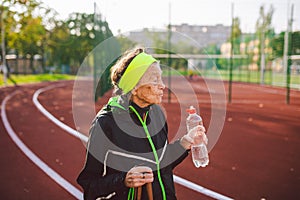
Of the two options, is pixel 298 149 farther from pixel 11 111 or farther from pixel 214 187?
pixel 11 111

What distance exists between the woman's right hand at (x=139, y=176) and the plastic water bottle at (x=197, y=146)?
0.44 m

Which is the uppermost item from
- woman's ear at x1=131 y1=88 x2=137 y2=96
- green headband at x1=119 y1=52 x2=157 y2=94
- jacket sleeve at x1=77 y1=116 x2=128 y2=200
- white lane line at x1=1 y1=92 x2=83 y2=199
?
green headband at x1=119 y1=52 x2=157 y2=94

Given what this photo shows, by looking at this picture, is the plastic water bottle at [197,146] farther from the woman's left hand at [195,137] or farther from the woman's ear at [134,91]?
the woman's ear at [134,91]

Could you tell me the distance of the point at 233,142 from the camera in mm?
7133

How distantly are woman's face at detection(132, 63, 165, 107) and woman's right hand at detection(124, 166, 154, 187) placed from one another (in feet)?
1.18

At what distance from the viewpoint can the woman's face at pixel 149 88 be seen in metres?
1.78

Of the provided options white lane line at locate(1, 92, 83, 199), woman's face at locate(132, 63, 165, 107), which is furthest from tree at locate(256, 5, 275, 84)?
woman's face at locate(132, 63, 165, 107)

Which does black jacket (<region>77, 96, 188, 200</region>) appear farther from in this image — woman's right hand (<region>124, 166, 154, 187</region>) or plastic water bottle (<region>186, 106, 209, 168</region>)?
plastic water bottle (<region>186, 106, 209, 168</region>)

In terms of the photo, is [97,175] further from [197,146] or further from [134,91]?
[197,146]

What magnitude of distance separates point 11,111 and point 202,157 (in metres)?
11.3

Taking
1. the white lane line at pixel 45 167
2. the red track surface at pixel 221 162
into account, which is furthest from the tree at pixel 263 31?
the white lane line at pixel 45 167

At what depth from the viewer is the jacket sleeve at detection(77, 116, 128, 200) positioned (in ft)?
5.66

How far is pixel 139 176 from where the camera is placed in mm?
1646

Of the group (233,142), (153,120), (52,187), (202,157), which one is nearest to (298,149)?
(233,142)
